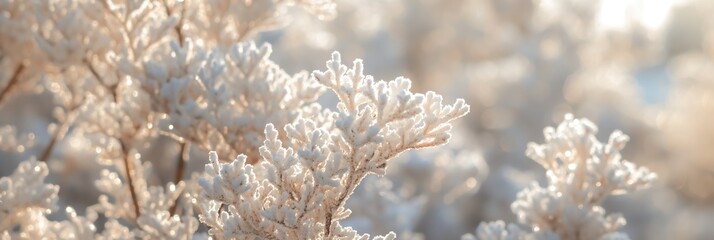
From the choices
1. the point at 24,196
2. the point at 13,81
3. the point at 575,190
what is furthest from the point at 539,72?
the point at 24,196

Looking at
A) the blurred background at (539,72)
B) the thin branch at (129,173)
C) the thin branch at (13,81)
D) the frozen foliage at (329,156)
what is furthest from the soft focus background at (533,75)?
the frozen foliage at (329,156)

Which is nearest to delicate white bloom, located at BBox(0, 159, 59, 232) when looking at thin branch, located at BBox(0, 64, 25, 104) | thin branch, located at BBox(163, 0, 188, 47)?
thin branch, located at BBox(163, 0, 188, 47)

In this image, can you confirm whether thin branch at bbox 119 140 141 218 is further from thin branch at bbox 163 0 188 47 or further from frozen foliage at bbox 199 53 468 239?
frozen foliage at bbox 199 53 468 239

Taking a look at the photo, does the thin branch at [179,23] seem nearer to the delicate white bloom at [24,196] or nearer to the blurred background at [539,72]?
the delicate white bloom at [24,196]

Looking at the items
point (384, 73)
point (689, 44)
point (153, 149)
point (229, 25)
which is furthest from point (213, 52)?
point (689, 44)

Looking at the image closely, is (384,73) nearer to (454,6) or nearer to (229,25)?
(454,6)

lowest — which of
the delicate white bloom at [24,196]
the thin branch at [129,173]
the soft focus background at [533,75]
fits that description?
the delicate white bloom at [24,196]
